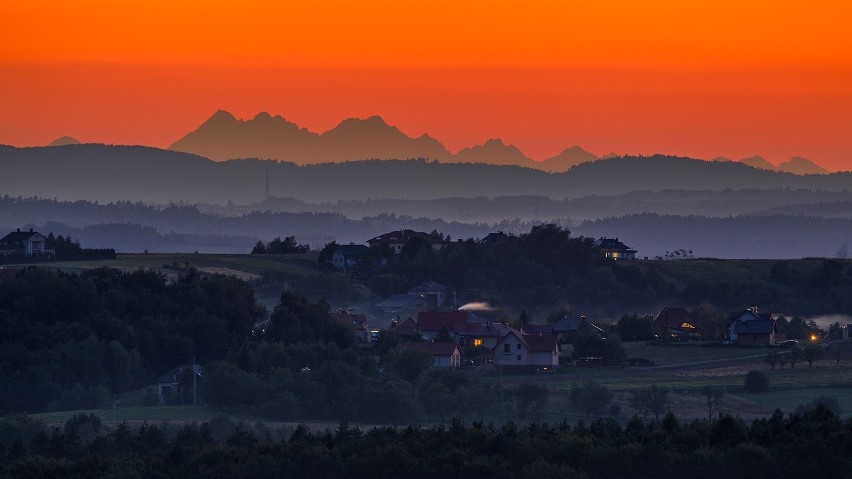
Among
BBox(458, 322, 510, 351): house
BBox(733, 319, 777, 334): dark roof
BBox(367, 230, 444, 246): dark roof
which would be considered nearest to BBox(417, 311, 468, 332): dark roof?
BBox(458, 322, 510, 351): house

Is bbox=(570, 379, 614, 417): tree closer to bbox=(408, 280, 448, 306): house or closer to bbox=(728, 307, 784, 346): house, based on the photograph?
bbox=(728, 307, 784, 346): house

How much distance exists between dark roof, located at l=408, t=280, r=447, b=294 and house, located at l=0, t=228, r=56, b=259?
20610mm

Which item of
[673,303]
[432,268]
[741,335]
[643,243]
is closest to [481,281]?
[432,268]

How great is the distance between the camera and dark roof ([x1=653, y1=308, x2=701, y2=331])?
8244 cm

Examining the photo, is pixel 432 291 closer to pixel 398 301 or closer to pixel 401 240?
pixel 398 301

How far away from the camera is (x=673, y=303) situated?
10288 cm

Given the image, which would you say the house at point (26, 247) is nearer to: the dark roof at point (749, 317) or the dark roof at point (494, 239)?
the dark roof at point (494, 239)

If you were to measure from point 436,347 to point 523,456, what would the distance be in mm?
31550

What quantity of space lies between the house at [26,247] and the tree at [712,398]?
54.1 m

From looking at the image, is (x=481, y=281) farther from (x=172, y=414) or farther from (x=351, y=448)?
(x=351, y=448)

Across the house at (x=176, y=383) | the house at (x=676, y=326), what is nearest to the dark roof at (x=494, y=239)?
the house at (x=676, y=326)

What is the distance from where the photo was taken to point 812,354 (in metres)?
68.8

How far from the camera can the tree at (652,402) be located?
57469 millimetres

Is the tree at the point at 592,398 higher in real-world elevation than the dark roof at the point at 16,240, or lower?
lower
